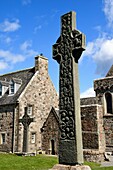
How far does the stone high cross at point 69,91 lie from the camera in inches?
303

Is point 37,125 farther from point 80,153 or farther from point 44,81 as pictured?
point 80,153

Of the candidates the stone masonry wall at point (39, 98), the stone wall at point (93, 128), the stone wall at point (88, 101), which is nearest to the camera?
the stone wall at point (93, 128)

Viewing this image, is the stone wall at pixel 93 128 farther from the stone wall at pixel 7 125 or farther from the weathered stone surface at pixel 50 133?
the stone wall at pixel 7 125

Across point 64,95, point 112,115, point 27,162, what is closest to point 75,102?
point 64,95

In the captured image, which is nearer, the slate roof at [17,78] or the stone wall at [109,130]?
the stone wall at [109,130]

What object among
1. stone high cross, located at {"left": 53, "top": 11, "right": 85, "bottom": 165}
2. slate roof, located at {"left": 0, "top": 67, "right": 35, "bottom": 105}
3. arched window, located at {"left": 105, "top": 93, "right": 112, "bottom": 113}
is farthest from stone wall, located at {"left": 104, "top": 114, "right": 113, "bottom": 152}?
stone high cross, located at {"left": 53, "top": 11, "right": 85, "bottom": 165}

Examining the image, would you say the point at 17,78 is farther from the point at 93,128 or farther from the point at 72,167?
the point at 72,167

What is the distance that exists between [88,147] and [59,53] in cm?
1796

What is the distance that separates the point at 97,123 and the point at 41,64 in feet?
35.0

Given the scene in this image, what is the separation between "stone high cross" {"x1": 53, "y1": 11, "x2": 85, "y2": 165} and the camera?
770cm

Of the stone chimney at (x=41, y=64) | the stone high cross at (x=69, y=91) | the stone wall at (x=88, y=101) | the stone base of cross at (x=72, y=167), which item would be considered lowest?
the stone base of cross at (x=72, y=167)

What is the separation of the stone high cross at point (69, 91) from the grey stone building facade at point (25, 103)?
18.4 meters

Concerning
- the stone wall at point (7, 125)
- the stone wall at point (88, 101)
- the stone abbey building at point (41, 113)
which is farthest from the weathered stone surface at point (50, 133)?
the stone wall at point (88, 101)

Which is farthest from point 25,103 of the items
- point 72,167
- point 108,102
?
point 72,167
